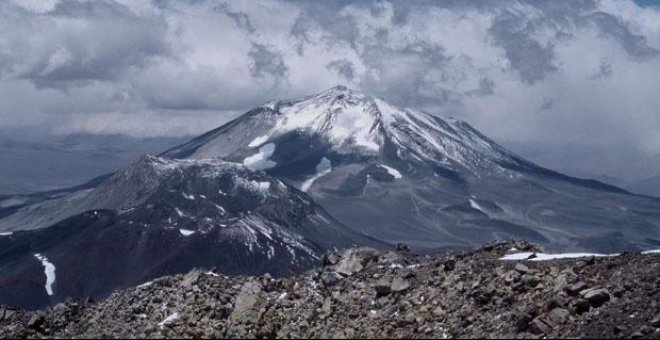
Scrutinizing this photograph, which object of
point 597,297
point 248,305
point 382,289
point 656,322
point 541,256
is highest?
point 541,256

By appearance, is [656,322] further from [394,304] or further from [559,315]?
[394,304]

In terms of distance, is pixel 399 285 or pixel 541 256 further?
pixel 541 256

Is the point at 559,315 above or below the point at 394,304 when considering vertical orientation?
above

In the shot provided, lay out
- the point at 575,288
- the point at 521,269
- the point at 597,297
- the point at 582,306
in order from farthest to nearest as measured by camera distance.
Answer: the point at 521,269, the point at 575,288, the point at 597,297, the point at 582,306

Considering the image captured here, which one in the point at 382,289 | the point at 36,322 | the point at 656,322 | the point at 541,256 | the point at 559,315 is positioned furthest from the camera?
the point at 541,256

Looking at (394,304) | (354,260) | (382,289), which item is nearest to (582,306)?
(394,304)

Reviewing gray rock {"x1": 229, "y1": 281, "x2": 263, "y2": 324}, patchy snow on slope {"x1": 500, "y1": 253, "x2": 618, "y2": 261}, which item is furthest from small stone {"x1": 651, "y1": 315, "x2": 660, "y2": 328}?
gray rock {"x1": 229, "y1": 281, "x2": 263, "y2": 324}

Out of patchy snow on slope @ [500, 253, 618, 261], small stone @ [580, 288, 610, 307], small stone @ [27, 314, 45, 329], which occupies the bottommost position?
small stone @ [27, 314, 45, 329]

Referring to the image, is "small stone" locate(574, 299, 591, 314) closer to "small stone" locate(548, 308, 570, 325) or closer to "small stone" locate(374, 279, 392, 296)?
"small stone" locate(548, 308, 570, 325)
